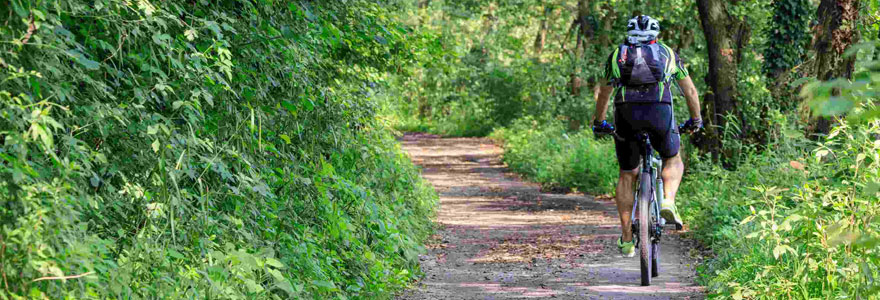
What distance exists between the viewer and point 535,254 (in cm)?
937

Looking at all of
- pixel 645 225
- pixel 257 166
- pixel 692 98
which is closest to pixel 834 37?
pixel 692 98

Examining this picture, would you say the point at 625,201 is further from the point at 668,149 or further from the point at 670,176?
the point at 668,149

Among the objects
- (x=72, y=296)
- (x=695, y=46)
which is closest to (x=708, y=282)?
(x=72, y=296)

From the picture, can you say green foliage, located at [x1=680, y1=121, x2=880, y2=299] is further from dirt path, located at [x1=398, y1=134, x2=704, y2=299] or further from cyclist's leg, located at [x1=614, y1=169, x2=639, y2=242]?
cyclist's leg, located at [x1=614, y1=169, x2=639, y2=242]

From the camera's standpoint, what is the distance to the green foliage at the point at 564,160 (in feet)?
54.2

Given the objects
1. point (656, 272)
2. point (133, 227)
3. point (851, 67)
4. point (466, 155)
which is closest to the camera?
point (133, 227)

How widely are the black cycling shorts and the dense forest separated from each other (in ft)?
2.53

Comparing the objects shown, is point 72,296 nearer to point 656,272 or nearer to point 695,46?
point 656,272

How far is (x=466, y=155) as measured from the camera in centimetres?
2881

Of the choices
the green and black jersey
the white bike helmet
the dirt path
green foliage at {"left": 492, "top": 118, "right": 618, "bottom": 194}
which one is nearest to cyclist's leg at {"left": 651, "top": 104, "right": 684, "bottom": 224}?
the green and black jersey

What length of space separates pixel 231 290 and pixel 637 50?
389 centimetres

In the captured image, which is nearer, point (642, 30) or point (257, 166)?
point (257, 166)

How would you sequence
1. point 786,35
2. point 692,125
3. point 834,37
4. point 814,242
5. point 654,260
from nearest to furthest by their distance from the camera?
point 814,242 → point 692,125 → point 654,260 → point 834,37 → point 786,35

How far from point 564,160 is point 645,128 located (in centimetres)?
1130
